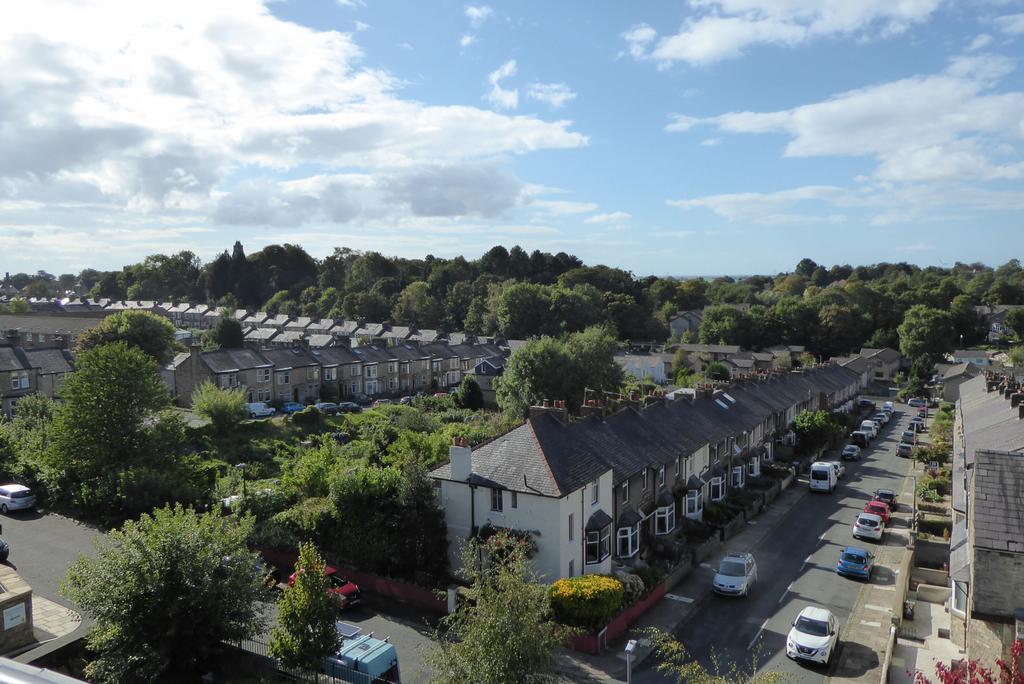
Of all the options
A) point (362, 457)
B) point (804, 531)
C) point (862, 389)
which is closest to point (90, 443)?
point (362, 457)

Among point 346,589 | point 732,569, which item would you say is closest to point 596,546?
point 732,569

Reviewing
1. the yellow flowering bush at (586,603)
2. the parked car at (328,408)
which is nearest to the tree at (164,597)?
the yellow flowering bush at (586,603)

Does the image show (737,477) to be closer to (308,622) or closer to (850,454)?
(850,454)

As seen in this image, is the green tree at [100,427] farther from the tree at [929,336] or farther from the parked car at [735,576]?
the tree at [929,336]

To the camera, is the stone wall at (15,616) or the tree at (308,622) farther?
the stone wall at (15,616)

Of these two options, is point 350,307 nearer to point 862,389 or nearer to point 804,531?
point 862,389

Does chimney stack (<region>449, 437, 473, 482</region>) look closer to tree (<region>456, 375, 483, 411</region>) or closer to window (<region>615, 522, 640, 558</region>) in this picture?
window (<region>615, 522, 640, 558</region>)
